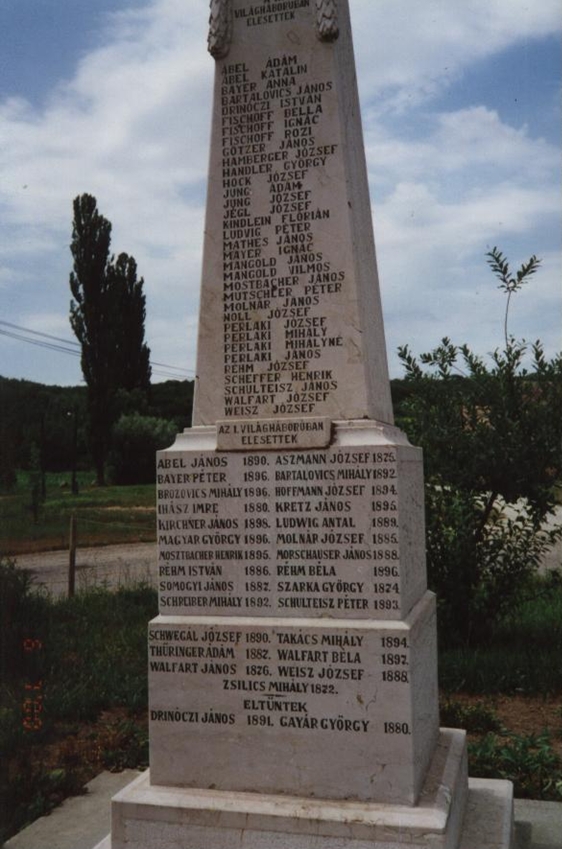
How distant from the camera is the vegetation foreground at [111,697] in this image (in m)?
4.82

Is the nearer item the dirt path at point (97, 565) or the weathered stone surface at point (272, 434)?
the weathered stone surface at point (272, 434)

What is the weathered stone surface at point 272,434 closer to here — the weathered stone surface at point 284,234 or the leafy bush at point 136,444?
the weathered stone surface at point 284,234

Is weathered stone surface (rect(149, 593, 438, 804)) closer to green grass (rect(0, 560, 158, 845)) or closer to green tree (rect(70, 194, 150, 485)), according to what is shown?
green grass (rect(0, 560, 158, 845))

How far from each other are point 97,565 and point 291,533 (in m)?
11.6

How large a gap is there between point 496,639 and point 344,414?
498cm

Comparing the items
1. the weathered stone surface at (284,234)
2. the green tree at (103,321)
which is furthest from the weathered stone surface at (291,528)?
the green tree at (103,321)

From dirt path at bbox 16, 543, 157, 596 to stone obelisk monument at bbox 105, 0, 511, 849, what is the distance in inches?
297

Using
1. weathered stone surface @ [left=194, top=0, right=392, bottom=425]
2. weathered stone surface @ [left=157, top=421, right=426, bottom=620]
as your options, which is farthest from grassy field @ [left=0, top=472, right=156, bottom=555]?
weathered stone surface @ [left=194, top=0, right=392, bottom=425]

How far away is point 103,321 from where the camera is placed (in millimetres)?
29969

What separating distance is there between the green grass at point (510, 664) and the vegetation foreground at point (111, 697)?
1 cm

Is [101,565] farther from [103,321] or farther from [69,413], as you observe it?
[103,321]

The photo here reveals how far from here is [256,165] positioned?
3711mm

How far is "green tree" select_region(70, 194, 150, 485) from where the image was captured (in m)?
29.1

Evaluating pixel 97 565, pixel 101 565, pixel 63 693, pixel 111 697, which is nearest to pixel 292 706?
pixel 111 697
